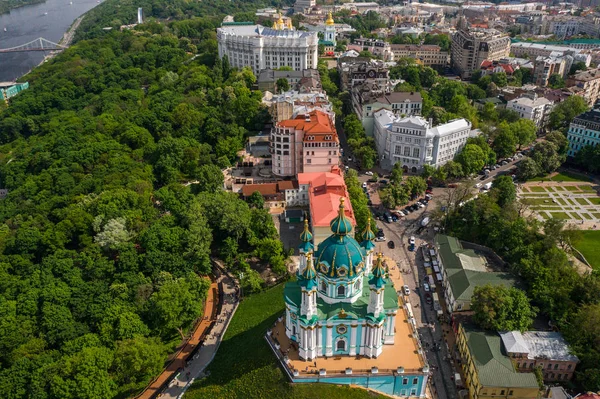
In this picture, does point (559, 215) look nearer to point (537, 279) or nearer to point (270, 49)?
point (537, 279)

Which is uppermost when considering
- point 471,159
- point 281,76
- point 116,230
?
point 281,76

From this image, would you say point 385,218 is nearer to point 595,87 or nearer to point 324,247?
point 324,247

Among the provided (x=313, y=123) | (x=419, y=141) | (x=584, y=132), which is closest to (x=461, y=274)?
(x=419, y=141)

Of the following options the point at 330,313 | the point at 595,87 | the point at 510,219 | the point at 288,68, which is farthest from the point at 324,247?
the point at 595,87

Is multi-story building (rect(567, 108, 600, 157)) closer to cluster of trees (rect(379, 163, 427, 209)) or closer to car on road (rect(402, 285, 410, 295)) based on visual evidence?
cluster of trees (rect(379, 163, 427, 209))

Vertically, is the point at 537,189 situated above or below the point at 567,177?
below

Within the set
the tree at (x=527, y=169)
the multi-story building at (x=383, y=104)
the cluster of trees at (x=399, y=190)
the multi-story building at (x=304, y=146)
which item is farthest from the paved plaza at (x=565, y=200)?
the multi-story building at (x=304, y=146)
